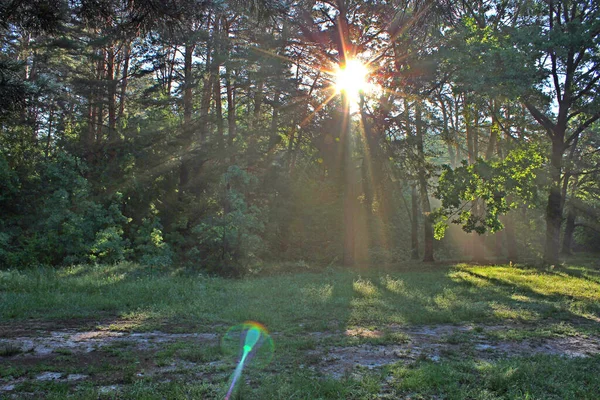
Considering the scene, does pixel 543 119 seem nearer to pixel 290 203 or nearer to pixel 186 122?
pixel 290 203

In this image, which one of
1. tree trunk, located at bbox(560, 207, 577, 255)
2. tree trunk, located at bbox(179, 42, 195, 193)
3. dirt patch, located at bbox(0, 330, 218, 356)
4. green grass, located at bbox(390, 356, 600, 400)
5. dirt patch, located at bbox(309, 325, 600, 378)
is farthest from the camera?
tree trunk, located at bbox(560, 207, 577, 255)

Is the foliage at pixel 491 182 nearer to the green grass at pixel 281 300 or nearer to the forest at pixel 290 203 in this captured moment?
the forest at pixel 290 203

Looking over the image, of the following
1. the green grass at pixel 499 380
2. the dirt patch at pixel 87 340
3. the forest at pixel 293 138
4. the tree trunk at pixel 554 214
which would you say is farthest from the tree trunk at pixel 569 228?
the dirt patch at pixel 87 340

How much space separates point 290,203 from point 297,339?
19.0 metres

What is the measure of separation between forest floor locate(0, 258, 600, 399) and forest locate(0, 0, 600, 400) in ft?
0.16

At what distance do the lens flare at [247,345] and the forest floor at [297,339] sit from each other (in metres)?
0.12

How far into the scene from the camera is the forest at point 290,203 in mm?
5358

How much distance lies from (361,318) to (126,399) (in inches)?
201

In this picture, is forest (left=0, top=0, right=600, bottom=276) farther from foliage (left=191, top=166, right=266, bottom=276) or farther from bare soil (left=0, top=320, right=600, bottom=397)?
bare soil (left=0, top=320, right=600, bottom=397)

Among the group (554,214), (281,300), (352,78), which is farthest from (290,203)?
(281,300)

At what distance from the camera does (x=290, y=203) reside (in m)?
25.4

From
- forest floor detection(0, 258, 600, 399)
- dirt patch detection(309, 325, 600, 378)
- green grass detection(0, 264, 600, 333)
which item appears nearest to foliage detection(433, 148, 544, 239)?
green grass detection(0, 264, 600, 333)

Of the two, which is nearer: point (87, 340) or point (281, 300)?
point (87, 340)

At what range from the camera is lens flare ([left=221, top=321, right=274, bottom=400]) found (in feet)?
17.0
